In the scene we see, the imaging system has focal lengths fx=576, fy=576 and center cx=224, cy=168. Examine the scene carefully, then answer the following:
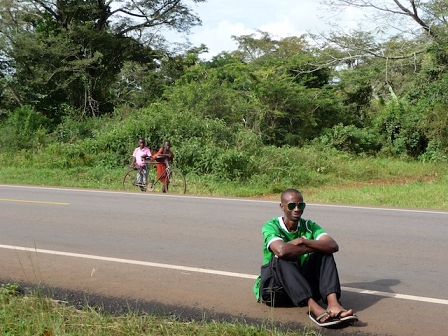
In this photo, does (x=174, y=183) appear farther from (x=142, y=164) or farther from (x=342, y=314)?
(x=342, y=314)

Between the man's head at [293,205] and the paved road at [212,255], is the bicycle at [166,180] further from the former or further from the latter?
the man's head at [293,205]

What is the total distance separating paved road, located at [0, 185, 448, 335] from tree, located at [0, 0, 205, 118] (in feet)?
62.4

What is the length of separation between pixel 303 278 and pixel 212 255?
9.23 ft

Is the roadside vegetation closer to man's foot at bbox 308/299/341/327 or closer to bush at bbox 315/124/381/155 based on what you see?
bush at bbox 315/124/381/155

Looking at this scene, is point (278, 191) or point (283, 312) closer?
point (283, 312)

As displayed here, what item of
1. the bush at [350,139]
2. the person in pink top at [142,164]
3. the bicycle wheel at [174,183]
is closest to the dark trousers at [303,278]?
the bicycle wheel at [174,183]

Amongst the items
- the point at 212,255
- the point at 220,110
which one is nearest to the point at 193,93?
the point at 220,110

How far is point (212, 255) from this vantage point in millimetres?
7566

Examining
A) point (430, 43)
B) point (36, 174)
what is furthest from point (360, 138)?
point (36, 174)

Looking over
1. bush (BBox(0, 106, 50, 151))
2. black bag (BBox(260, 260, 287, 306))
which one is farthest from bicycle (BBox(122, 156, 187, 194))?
bush (BBox(0, 106, 50, 151))

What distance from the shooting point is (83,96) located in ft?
107

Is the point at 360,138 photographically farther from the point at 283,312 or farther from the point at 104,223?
the point at 283,312

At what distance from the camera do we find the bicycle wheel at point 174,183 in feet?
50.3

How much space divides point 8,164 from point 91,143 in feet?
13.5
